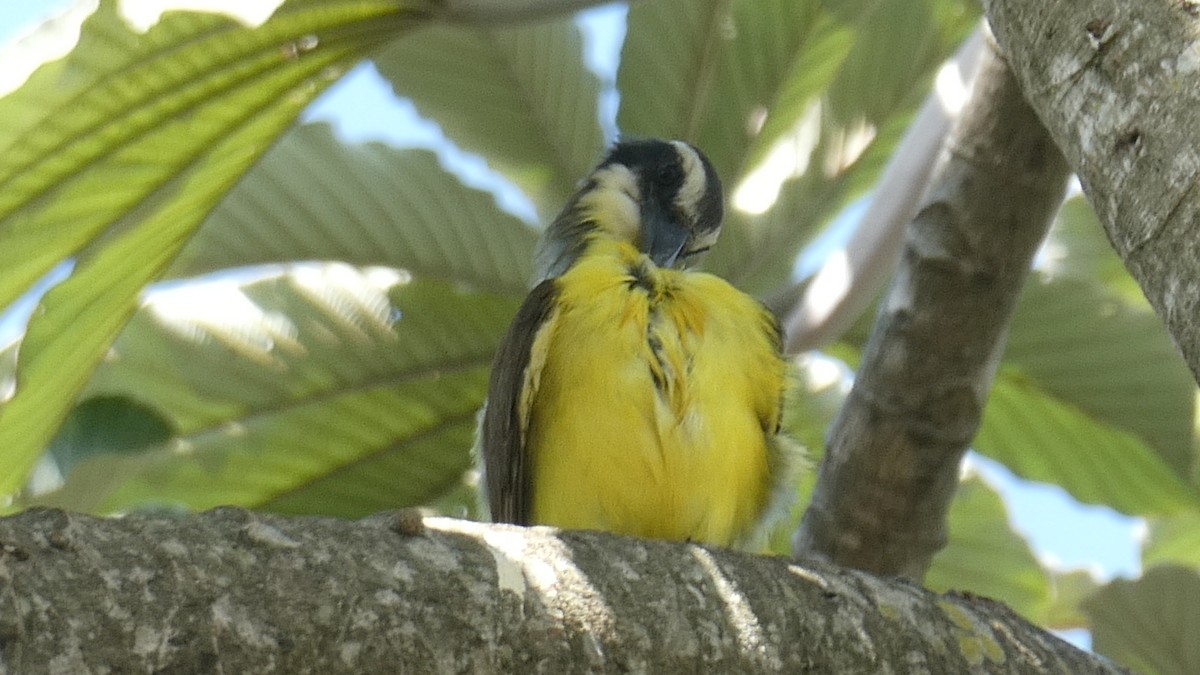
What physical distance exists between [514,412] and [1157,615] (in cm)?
133

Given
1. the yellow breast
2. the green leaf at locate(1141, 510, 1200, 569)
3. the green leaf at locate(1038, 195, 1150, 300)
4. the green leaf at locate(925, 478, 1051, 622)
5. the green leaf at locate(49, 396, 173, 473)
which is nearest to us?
the green leaf at locate(49, 396, 173, 473)

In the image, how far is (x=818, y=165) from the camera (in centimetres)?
395

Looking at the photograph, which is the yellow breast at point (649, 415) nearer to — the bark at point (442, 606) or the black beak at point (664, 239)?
the black beak at point (664, 239)

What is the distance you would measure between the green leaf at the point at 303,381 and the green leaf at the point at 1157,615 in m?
1.52

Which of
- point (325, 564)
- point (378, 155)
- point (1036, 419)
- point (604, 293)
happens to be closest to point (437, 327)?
point (378, 155)

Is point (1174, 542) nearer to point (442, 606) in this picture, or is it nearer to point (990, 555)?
point (990, 555)

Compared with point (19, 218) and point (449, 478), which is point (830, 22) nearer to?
point (449, 478)

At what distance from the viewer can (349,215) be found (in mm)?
3705

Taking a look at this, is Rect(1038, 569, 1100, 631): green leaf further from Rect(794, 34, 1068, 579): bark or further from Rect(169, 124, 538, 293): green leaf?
Rect(169, 124, 538, 293): green leaf

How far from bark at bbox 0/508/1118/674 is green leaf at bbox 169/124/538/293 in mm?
1843

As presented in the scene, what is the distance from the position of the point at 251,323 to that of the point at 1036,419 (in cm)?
192

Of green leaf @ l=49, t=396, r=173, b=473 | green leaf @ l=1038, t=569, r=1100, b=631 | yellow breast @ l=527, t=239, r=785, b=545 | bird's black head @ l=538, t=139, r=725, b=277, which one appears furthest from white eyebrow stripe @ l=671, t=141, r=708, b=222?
green leaf @ l=1038, t=569, r=1100, b=631

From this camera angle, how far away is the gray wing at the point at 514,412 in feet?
10.4

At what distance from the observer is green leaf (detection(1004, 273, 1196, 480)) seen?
3.75m
